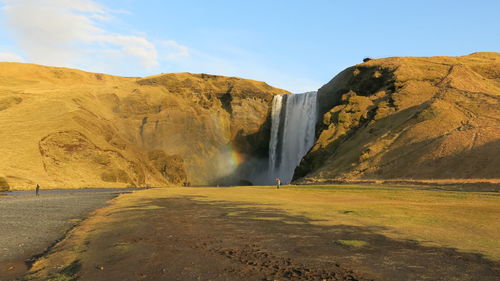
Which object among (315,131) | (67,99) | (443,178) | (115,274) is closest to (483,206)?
(115,274)

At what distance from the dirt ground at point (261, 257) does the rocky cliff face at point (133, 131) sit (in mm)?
55868

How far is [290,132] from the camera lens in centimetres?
10338

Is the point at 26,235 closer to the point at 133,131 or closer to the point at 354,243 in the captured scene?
the point at 354,243

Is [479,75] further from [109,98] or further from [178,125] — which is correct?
[109,98]

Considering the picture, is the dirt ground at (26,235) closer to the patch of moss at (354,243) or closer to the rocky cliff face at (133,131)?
the patch of moss at (354,243)

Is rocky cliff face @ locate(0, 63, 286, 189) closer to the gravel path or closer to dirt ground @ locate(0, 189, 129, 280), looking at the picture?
the gravel path

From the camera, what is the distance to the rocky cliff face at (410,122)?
5522 cm

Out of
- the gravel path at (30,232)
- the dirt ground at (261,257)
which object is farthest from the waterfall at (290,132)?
the dirt ground at (261,257)

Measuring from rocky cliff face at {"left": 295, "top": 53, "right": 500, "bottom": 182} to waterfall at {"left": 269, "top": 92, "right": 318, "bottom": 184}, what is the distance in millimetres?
4528

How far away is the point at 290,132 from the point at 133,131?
1684 inches

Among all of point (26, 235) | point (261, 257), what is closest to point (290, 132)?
point (26, 235)

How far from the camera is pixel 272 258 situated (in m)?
11.5

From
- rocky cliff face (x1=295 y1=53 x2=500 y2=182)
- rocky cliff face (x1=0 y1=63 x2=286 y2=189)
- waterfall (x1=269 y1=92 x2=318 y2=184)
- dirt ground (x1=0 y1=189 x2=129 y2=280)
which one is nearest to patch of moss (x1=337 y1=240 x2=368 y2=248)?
dirt ground (x1=0 y1=189 x2=129 y2=280)

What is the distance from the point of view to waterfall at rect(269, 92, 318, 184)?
97.2 meters
